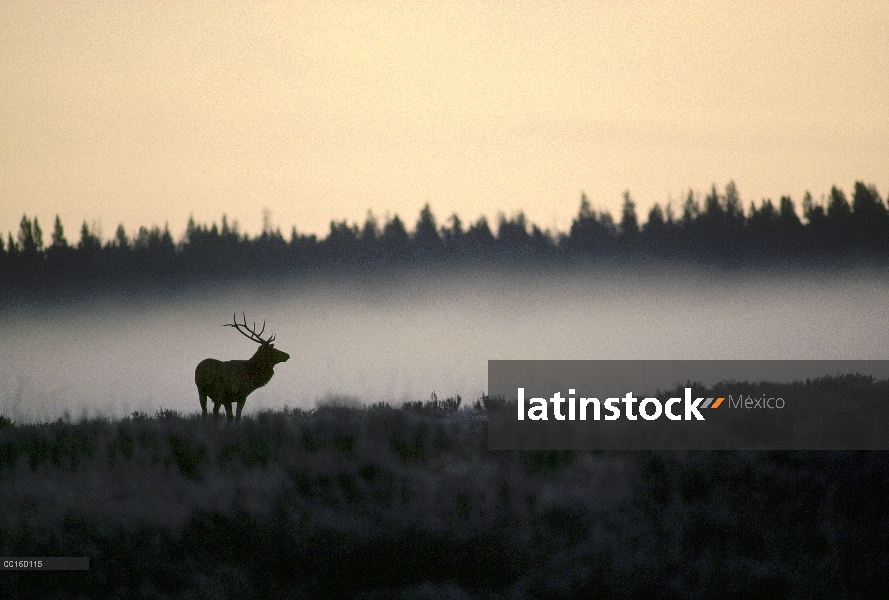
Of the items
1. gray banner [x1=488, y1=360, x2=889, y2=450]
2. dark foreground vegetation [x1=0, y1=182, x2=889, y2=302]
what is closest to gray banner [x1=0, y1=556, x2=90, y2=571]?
gray banner [x1=488, y1=360, x2=889, y2=450]

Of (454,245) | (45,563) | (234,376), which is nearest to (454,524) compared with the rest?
(45,563)

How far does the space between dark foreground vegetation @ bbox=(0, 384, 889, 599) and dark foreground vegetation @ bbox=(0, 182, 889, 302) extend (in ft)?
110

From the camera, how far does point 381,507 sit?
26.8 feet

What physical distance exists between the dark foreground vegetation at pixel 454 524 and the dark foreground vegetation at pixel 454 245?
3340 centimetres

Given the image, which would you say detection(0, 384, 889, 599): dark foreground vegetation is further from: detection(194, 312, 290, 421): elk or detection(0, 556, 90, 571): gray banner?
detection(194, 312, 290, 421): elk

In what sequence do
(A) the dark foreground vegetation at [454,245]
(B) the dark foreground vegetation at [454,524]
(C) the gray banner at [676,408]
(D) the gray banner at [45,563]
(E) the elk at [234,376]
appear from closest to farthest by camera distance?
(B) the dark foreground vegetation at [454,524] < (D) the gray banner at [45,563] < (C) the gray banner at [676,408] < (E) the elk at [234,376] < (A) the dark foreground vegetation at [454,245]

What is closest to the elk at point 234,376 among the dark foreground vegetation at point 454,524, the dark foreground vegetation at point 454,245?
the dark foreground vegetation at point 454,524

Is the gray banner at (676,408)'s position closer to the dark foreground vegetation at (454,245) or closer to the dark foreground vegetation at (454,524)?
the dark foreground vegetation at (454,524)

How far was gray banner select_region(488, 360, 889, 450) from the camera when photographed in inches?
393

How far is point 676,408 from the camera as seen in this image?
1222 cm

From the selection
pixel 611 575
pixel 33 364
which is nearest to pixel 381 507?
pixel 611 575

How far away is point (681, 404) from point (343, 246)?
33.7 metres

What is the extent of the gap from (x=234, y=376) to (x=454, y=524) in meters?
6.61

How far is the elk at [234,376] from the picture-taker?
43.5 ft
